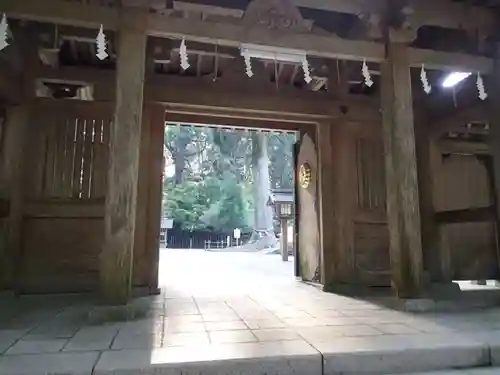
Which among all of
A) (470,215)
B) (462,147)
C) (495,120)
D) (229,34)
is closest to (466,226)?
(462,147)

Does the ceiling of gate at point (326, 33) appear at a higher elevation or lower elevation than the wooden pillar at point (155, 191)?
higher

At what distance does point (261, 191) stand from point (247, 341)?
72.0ft

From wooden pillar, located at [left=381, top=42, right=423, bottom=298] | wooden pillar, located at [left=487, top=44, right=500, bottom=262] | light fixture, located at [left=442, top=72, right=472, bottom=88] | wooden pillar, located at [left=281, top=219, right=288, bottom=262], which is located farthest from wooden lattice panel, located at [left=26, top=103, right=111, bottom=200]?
wooden pillar, located at [left=281, top=219, right=288, bottom=262]

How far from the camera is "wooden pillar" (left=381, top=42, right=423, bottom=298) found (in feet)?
11.2

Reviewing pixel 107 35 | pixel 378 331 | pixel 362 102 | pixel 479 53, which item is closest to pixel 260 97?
pixel 362 102

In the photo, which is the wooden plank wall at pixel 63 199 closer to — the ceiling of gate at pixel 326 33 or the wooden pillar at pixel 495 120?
the ceiling of gate at pixel 326 33

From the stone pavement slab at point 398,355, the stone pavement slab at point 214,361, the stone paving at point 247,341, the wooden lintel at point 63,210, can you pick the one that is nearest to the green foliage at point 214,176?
the wooden lintel at point 63,210

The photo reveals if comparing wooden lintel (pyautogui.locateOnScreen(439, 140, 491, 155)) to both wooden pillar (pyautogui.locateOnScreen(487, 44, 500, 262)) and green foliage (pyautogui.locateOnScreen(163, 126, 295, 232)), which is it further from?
green foliage (pyautogui.locateOnScreen(163, 126, 295, 232))

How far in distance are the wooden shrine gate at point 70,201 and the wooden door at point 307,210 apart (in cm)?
221

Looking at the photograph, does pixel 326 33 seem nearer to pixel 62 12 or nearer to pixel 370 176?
A: pixel 370 176

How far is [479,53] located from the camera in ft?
13.3

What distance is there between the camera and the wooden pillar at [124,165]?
9.32 feet

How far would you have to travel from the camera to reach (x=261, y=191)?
2409 centimetres

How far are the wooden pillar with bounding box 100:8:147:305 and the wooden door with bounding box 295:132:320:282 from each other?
2.95 meters
